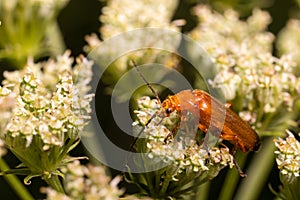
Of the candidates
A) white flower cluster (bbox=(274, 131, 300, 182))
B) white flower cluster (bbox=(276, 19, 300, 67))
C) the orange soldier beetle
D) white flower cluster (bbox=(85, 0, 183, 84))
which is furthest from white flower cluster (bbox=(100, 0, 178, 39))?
white flower cluster (bbox=(274, 131, 300, 182))

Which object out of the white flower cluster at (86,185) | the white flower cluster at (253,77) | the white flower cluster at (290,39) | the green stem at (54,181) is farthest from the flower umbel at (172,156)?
the white flower cluster at (290,39)

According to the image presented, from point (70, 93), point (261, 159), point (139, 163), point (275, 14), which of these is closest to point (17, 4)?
point (70, 93)

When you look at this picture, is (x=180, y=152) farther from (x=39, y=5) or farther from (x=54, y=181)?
(x=39, y=5)

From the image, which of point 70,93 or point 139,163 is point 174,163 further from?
point 70,93

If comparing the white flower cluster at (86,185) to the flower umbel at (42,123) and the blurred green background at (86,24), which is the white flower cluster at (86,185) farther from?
the blurred green background at (86,24)

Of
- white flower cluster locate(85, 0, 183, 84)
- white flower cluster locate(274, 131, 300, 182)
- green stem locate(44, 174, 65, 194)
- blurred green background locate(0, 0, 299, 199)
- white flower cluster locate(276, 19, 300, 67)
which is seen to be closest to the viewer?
white flower cluster locate(274, 131, 300, 182)

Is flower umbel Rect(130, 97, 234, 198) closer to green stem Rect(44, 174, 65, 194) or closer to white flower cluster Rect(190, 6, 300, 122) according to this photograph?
green stem Rect(44, 174, 65, 194)
